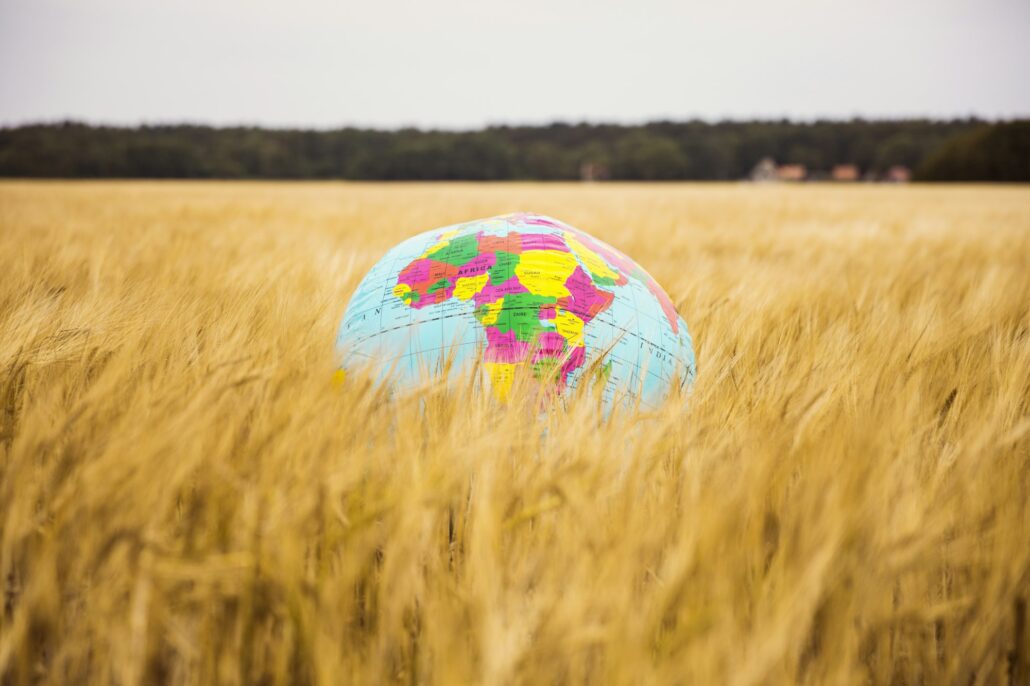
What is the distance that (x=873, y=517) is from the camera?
1.92 ft

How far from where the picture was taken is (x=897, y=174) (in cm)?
4722

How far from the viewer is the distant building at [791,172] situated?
167 feet

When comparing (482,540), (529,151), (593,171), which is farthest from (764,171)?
(482,540)

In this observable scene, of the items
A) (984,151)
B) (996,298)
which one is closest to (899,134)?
(984,151)

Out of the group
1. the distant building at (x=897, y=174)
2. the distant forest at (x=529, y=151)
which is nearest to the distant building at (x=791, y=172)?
the distant forest at (x=529, y=151)

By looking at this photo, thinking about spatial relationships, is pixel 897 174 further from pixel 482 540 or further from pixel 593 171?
pixel 482 540

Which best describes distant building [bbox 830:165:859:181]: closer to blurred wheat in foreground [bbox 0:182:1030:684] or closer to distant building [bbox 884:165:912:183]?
distant building [bbox 884:165:912:183]

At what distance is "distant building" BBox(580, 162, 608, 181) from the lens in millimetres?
42156

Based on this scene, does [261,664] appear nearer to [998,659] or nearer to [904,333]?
[998,659]

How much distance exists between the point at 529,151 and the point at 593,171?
518cm

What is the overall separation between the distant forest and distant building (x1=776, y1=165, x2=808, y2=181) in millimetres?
999

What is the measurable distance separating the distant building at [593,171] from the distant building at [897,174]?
2336cm

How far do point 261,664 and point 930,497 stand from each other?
0.71 metres

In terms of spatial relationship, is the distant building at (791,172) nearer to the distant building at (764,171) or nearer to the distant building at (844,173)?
the distant building at (764,171)
